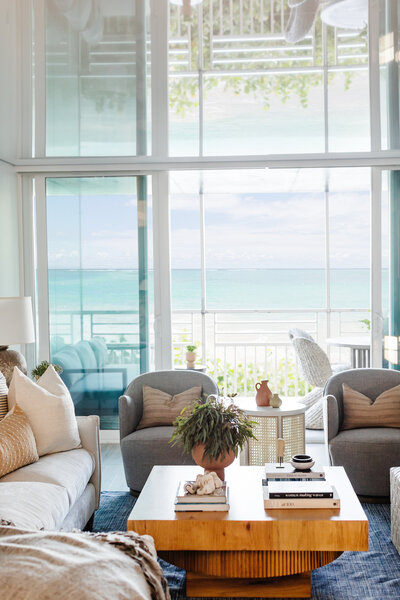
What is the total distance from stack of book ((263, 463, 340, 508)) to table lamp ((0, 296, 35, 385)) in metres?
1.87

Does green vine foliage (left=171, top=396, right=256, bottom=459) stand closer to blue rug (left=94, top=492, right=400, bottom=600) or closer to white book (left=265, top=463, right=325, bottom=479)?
white book (left=265, top=463, right=325, bottom=479)

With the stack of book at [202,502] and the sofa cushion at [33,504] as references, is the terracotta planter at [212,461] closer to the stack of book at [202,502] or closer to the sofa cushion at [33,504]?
the stack of book at [202,502]

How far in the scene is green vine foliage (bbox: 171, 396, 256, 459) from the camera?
2.97 metres

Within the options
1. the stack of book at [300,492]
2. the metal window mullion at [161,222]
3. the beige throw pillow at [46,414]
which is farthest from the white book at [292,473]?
the metal window mullion at [161,222]

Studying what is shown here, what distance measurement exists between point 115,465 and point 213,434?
6.88 ft

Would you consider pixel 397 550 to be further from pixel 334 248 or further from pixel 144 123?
pixel 334 248

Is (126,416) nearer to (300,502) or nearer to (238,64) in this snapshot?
(300,502)

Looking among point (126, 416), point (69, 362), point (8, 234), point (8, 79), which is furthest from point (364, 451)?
point (8, 79)

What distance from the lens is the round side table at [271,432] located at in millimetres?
4133

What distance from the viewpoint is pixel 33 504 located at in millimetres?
2674

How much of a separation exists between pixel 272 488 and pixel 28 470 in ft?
3.95

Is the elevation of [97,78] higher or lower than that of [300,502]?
higher

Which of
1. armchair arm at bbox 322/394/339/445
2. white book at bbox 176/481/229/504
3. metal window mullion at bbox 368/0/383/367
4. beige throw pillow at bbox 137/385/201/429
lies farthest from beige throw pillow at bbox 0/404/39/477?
metal window mullion at bbox 368/0/383/367

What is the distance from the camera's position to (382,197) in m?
A: 5.46
